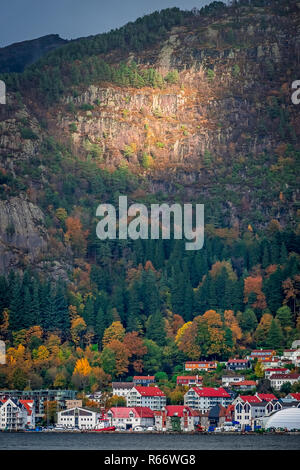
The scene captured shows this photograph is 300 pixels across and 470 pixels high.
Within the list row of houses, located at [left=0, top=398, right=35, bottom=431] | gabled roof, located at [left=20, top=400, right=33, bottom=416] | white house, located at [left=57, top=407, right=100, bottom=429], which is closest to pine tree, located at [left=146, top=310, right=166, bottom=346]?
white house, located at [left=57, top=407, right=100, bottom=429]

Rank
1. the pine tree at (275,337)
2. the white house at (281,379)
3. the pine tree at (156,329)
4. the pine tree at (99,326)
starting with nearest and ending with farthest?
the white house at (281,379) → the pine tree at (275,337) → the pine tree at (156,329) → the pine tree at (99,326)

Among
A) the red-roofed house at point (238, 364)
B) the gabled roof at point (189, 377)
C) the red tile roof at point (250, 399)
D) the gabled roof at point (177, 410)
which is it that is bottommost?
the gabled roof at point (177, 410)

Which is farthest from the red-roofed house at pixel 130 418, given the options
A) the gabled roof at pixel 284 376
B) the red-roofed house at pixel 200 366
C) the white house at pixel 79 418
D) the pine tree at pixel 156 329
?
the pine tree at pixel 156 329

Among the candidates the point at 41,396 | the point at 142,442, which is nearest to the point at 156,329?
the point at 41,396

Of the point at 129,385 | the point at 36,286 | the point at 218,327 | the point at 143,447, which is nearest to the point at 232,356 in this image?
the point at 218,327

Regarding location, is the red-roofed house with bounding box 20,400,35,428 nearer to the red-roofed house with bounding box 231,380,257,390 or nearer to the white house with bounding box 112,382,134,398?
the white house with bounding box 112,382,134,398

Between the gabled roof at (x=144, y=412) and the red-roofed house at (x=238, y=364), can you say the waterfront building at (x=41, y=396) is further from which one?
the red-roofed house at (x=238, y=364)
